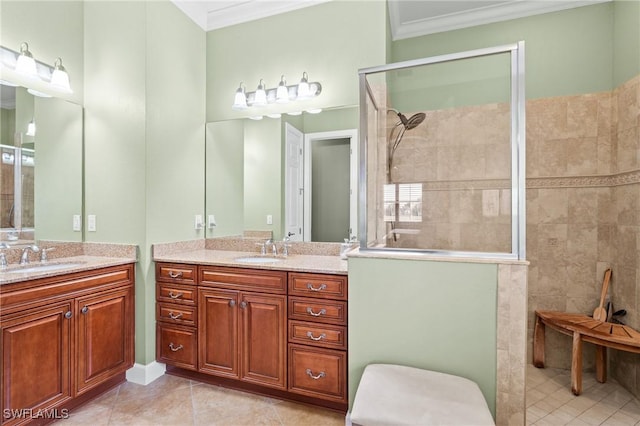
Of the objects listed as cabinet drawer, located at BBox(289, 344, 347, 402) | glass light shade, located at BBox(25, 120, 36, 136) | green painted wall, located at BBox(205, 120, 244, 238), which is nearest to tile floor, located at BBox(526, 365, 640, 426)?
cabinet drawer, located at BBox(289, 344, 347, 402)

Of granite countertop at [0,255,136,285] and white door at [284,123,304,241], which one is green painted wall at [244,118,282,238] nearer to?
white door at [284,123,304,241]

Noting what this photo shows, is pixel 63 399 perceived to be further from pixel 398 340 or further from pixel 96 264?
pixel 398 340

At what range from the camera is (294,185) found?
2.66 m

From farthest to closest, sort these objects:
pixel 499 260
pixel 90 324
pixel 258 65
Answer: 1. pixel 258 65
2. pixel 90 324
3. pixel 499 260

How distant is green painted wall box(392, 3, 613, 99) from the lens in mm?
2566

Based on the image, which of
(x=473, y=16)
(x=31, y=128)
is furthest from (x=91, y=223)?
(x=473, y=16)

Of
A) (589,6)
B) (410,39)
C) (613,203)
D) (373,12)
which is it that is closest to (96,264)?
(373,12)

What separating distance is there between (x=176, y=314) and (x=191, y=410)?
0.65 metres

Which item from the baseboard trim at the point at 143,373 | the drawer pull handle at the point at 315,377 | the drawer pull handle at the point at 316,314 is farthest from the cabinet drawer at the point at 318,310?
the baseboard trim at the point at 143,373

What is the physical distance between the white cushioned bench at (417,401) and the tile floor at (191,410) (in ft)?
2.28

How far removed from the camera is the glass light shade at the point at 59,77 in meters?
2.34

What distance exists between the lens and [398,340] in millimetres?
1773

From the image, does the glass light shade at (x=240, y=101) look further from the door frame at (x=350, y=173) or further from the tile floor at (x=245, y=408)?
the tile floor at (x=245, y=408)

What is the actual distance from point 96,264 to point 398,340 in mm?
1968
